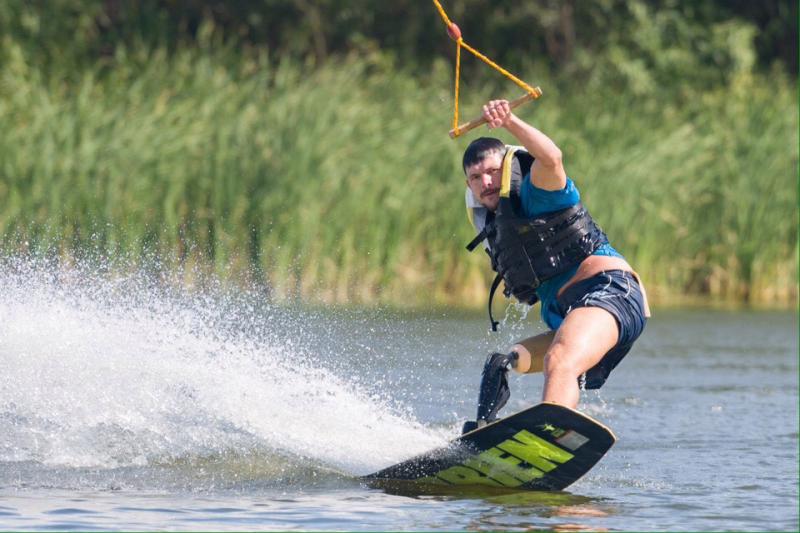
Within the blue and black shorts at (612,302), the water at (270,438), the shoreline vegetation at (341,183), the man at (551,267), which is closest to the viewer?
the water at (270,438)

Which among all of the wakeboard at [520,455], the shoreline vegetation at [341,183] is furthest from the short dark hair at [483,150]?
the shoreline vegetation at [341,183]

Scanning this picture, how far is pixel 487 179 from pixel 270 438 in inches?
60.1

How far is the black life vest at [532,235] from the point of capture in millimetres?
5234

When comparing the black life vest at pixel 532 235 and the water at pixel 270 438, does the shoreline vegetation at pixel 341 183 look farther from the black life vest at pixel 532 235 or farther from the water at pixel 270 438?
the black life vest at pixel 532 235

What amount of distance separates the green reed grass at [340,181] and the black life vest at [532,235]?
18.7 ft

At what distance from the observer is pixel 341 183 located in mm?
11930

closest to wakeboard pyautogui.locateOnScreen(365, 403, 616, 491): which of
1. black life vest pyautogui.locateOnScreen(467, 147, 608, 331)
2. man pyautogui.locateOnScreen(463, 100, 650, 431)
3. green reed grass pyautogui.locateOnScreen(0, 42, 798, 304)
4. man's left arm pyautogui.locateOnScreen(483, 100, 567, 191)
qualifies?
man pyautogui.locateOnScreen(463, 100, 650, 431)

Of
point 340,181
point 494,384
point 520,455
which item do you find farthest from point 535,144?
point 340,181

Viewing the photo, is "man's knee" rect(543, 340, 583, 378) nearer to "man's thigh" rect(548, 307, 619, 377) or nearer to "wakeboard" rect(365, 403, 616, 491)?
"man's thigh" rect(548, 307, 619, 377)

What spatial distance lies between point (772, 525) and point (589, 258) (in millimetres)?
1299

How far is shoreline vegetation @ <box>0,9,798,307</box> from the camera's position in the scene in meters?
11.0

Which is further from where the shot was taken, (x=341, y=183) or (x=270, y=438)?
(x=341, y=183)

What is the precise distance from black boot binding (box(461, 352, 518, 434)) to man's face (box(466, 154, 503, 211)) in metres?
0.64

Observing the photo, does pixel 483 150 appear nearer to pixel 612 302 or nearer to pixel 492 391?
pixel 612 302
